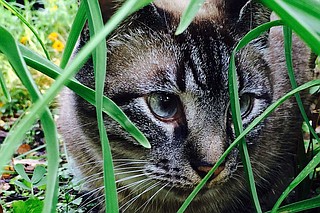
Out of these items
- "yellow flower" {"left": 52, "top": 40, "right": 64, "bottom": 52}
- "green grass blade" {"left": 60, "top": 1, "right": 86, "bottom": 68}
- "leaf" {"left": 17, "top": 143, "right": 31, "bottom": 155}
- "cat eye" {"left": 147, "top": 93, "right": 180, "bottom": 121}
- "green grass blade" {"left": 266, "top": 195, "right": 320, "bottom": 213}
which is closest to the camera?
"green grass blade" {"left": 60, "top": 1, "right": 86, "bottom": 68}

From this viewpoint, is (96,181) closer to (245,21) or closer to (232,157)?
(232,157)

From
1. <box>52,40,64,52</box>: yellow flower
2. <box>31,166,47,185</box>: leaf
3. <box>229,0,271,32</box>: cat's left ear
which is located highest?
<box>52,40,64,52</box>: yellow flower

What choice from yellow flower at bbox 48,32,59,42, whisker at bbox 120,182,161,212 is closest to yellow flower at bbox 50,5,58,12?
yellow flower at bbox 48,32,59,42

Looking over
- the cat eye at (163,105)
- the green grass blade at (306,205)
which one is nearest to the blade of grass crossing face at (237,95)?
the green grass blade at (306,205)

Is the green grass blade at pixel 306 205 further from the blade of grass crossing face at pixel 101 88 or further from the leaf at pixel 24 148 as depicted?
the leaf at pixel 24 148

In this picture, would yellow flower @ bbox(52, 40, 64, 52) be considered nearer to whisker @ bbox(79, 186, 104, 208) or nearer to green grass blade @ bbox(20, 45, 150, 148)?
whisker @ bbox(79, 186, 104, 208)

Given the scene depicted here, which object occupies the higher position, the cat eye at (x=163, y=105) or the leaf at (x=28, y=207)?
the cat eye at (x=163, y=105)

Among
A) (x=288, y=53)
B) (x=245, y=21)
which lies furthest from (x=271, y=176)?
(x=288, y=53)

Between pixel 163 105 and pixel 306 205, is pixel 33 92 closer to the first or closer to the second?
pixel 306 205
